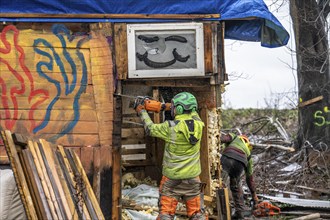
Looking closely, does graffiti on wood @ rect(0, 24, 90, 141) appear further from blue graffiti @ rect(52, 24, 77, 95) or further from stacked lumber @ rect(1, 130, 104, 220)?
stacked lumber @ rect(1, 130, 104, 220)

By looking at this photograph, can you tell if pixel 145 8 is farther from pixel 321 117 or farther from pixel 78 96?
pixel 321 117

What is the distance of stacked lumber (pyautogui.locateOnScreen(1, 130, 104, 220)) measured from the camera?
6242 millimetres


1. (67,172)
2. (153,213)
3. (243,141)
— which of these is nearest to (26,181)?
(67,172)

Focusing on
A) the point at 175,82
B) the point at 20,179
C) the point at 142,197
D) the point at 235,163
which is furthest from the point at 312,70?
the point at 20,179

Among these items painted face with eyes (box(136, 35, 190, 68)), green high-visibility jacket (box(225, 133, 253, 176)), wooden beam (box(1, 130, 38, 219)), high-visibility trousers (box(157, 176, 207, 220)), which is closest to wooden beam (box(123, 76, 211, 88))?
painted face with eyes (box(136, 35, 190, 68))

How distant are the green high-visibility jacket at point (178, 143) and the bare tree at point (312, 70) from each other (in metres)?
7.46

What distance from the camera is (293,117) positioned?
22406mm

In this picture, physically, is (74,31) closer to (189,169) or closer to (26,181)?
(189,169)

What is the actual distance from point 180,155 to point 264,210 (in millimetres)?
3303

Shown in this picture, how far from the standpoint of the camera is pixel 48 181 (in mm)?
6848

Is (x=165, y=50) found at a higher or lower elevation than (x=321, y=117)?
higher

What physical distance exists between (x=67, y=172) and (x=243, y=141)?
439 cm

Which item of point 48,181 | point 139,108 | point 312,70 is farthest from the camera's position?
point 312,70

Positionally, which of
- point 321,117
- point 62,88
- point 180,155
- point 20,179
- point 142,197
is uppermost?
point 62,88
